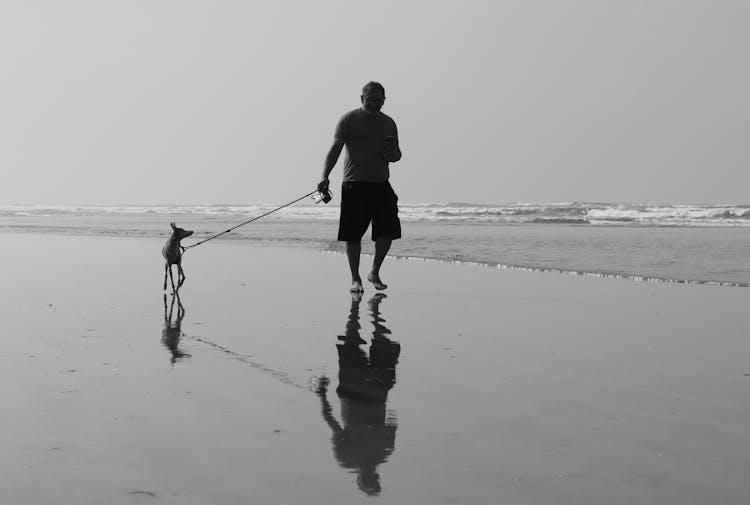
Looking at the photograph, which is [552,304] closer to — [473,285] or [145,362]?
[473,285]

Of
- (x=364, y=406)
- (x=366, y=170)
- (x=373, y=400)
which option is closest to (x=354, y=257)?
(x=366, y=170)

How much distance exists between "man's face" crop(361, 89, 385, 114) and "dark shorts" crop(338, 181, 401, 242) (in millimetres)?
670

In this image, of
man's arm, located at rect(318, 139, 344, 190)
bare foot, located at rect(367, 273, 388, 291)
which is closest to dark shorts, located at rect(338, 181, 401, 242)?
man's arm, located at rect(318, 139, 344, 190)

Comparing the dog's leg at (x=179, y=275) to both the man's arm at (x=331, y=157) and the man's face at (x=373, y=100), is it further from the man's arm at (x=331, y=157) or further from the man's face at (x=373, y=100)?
the man's face at (x=373, y=100)

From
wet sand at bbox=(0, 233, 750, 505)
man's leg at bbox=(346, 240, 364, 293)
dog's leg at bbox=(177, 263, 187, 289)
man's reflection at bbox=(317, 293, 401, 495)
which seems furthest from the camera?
man's leg at bbox=(346, 240, 364, 293)

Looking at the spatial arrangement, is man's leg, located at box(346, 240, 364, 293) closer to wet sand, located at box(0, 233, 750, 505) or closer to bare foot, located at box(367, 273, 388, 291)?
bare foot, located at box(367, 273, 388, 291)

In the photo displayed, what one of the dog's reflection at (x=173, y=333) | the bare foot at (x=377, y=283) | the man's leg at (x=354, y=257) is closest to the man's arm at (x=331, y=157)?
the man's leg at (x=354, y=257)

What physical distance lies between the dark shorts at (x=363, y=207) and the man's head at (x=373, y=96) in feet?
2.25

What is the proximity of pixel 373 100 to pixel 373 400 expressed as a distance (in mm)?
4874

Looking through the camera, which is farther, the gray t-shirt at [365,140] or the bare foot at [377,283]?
the gray t-shirt at [365,140]

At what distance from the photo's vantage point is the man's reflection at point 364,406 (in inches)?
105

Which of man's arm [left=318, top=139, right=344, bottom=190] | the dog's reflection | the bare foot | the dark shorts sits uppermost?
man's arm [left=318, top=139, right=344, bottom=190]

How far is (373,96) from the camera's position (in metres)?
8.00

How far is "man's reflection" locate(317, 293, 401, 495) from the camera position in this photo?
2678 millimetres
